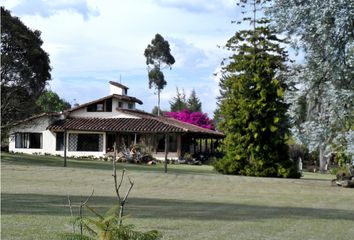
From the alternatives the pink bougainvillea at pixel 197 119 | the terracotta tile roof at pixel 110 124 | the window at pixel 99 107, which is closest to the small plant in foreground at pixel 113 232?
the terracotta tile roof at pixel 110 124

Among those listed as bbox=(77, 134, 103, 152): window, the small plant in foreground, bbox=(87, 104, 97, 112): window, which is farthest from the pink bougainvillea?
the small plant in foreground

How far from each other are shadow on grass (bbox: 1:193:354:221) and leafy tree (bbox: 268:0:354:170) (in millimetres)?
3204

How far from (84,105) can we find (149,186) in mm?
30855

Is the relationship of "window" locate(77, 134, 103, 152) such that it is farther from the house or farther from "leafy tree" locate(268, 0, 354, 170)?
"leafy tree" locate(268, 0, 354, 170)

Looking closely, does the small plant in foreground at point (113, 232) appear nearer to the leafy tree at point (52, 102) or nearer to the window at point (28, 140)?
the window at point (28, 140)

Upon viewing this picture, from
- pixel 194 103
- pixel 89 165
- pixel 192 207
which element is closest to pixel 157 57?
pixel 194 103

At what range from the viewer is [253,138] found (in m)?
30.8

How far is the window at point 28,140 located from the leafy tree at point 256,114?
82.0 ft

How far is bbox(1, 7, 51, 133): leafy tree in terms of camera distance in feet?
108

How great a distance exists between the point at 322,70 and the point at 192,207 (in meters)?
5.46

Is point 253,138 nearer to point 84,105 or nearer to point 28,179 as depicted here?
point 28,179

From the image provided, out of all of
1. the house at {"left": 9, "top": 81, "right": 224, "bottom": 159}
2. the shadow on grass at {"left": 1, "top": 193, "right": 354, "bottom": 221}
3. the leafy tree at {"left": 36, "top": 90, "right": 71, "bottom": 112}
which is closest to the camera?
the shadow on grass at {"left": 1, "top": 193, "right": 354, "bottom": 221}

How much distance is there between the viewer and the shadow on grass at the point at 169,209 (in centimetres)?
1233

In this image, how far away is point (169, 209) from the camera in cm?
1355
